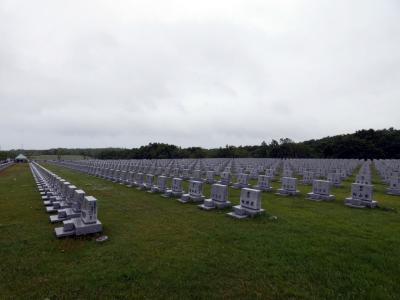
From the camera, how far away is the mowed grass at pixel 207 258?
439 cm

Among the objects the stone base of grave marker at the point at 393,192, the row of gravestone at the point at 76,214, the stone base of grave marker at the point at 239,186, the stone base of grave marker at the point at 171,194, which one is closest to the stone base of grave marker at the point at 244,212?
the row of gravestone at the point at 76,214

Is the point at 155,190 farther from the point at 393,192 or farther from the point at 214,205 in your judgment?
the point at 393,192

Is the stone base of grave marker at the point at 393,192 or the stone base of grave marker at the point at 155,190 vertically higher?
the stone base of grave marker at the point at 393,192

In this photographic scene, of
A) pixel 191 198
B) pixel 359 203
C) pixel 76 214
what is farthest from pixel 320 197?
pixel 76 214

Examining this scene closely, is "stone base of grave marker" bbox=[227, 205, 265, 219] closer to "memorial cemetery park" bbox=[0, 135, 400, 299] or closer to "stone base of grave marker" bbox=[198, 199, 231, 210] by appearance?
"memorial cemetery park" bbox=[0, 135, 400, 299]

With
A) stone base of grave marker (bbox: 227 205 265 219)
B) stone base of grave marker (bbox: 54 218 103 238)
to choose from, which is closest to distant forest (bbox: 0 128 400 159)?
stone base of grave marker (bbox: 227 205 265 219)

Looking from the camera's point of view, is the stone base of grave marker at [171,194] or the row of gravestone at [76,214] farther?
the stone base of grave marker at [171,194]

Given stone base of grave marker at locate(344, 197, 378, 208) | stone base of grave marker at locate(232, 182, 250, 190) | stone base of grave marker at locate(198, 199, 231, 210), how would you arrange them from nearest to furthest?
stone base of grave marker at locate(198, 199, 231, 210), stone base of grave marker at locate(344, 197, 378, 208), stone base of grave marker at locate(232, 182, 250, 190)

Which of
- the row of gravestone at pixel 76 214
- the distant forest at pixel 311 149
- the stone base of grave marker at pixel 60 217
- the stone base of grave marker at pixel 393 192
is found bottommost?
the stone base of grave marker at pixel 60 217

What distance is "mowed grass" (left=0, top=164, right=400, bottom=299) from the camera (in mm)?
4395

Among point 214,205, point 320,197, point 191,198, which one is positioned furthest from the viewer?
point 320,197

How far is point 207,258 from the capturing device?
18.5 ft

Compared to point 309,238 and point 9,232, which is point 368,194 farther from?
point 9,232

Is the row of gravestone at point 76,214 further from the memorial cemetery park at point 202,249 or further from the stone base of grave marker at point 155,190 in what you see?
the stone base of grave marker at point 155,190
